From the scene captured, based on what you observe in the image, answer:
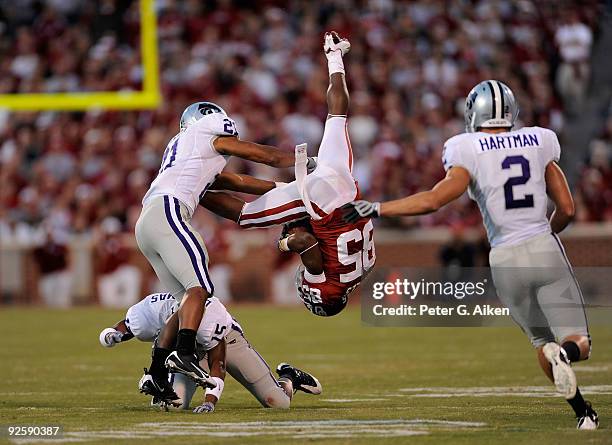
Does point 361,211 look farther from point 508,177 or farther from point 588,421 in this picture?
point 588,421

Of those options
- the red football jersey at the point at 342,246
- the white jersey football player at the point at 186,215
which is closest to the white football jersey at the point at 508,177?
the red football jersey at the point at 342,246

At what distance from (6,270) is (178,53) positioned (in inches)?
167

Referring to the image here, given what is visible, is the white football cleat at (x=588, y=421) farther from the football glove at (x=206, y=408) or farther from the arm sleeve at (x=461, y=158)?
the football glove at (x=206, y=408)

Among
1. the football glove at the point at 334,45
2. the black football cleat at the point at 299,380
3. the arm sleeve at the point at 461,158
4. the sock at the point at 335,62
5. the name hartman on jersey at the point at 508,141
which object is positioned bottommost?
the black football cleat at the point at 299,380

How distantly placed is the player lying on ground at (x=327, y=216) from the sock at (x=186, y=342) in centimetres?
85

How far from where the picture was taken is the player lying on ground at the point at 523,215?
601 cm

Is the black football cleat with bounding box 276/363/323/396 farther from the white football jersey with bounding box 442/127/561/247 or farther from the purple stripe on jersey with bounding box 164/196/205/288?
the white football jersey with bounding box 442/127/561/247

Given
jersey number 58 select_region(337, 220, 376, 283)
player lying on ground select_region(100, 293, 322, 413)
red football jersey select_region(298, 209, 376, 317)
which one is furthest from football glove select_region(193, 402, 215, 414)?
jersey number 58 select_region(337, 220, 376, 283)

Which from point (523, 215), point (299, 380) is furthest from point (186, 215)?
point (523, 215)

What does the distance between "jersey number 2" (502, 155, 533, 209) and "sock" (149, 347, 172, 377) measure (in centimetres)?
215

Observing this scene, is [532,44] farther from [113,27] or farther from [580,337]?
[580,337]

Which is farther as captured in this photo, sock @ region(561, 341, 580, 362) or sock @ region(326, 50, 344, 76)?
sock @ region(326, 50, 344, 76)

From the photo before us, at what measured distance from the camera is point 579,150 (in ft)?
58.0

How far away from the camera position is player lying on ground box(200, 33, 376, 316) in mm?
7293
